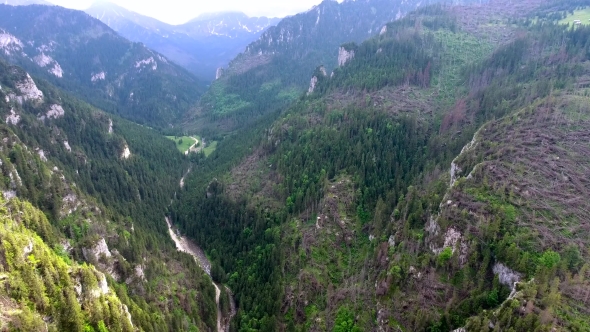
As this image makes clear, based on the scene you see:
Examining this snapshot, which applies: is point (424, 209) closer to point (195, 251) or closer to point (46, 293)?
point (46, 293)

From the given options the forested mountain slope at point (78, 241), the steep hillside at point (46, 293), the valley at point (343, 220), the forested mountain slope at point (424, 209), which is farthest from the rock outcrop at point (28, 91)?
the steep hillside at point (46, 293)

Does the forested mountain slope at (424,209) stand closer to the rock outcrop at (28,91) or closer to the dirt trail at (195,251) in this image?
the dirt trail at (195,251)

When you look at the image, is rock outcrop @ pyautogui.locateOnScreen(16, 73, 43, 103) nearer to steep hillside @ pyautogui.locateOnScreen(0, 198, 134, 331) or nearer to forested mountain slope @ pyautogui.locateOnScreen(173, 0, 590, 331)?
forested mountain slope @ pyautogui.locateOnScreen(173, 0, 590, 331)

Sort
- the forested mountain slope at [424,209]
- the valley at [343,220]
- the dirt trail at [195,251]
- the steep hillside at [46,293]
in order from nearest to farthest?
the steep hillside at [46,293]
the valley at [343,220]
the forested mountain slope at [424,209]
the dirt trail at [195,251]

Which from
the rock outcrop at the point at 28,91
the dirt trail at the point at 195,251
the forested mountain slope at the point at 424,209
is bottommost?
the dirt trail at the point at 195,251

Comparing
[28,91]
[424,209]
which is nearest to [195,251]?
[424,209]

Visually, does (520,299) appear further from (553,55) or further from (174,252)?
(553,55)
